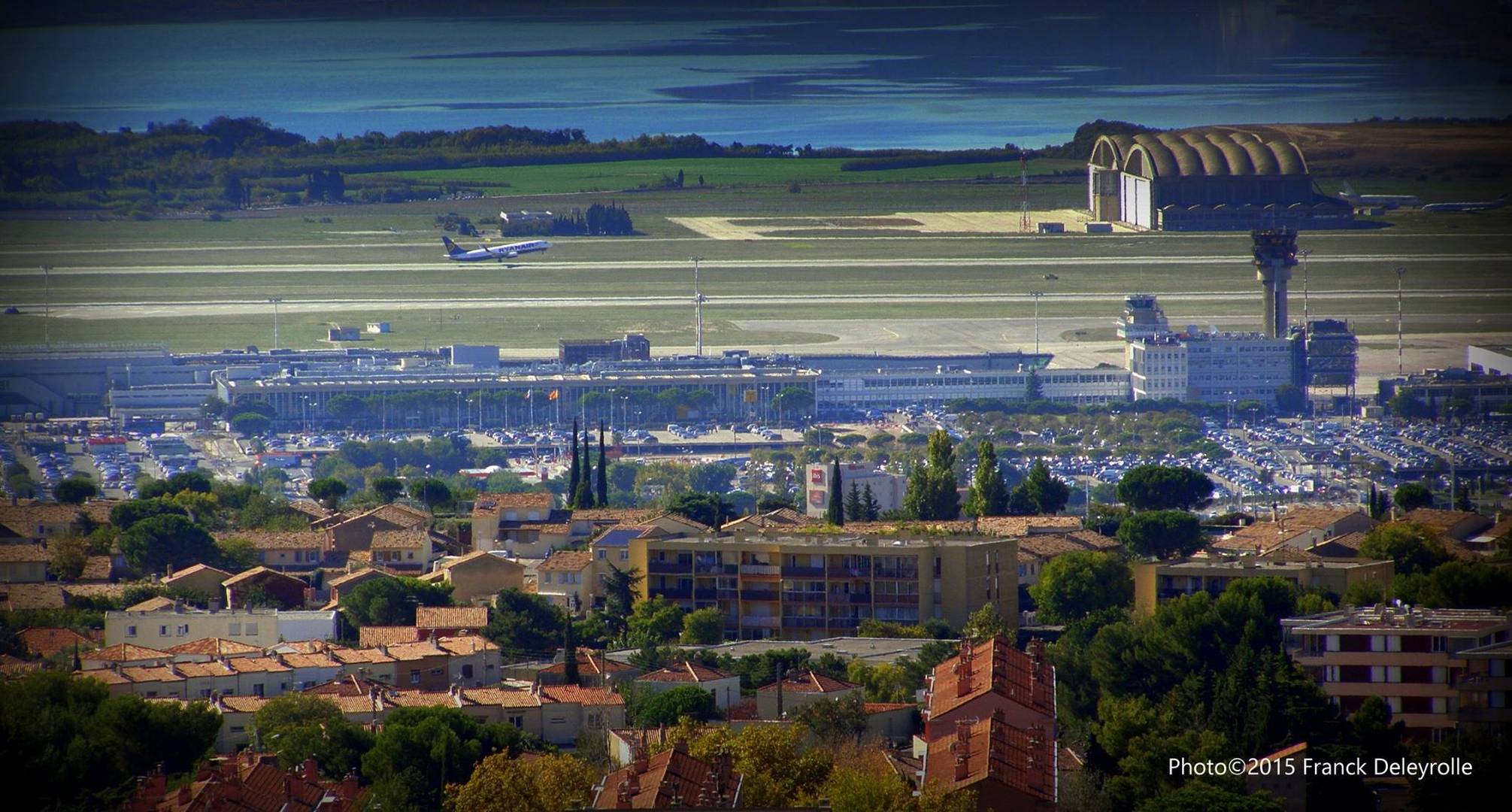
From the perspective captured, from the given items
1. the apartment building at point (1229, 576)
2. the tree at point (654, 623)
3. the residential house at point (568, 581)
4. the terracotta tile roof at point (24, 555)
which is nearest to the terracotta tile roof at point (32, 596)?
the terracotta tile roof at point (24, 555)

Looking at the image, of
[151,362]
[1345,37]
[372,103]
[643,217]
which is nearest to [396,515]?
[151,362]

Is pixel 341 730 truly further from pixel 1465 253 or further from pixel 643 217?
pixel 643 217

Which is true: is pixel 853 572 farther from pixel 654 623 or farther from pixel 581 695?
pixel 581 695

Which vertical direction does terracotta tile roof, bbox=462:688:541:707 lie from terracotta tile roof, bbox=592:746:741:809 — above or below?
below

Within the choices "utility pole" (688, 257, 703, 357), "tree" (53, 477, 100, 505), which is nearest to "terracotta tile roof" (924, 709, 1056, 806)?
"tree" (53, 477, 100, 505)

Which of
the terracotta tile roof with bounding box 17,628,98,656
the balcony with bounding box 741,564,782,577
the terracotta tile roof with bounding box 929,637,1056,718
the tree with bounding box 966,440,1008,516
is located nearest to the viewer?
the terracotta tile roof with bounding box 929,637,1056,718

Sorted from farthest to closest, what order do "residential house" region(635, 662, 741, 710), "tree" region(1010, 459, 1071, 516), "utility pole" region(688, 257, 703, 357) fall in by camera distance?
"utility pole" region(688, 257, 703, 357), "tree" region(1010, 459, 1071, 516), "residential house" region(635, 662, 741, 710)

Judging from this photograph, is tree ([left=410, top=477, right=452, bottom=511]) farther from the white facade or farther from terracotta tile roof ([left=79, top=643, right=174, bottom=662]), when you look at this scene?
terracotta tile roof ([left=79, top=643, right=174, bottom=662])

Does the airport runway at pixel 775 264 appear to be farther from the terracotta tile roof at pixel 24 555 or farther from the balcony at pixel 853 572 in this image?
the balcony at pixel 853 572
